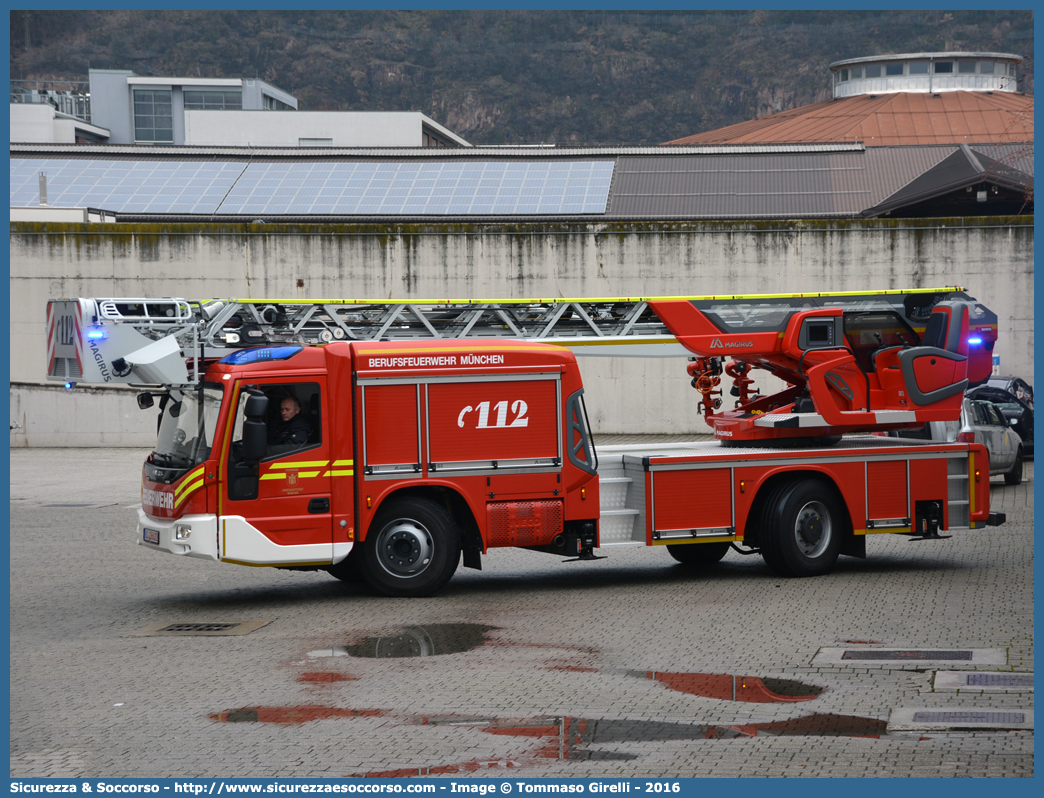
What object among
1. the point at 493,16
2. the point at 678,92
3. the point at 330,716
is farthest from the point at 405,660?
the point at 493,16

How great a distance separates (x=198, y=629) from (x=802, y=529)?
6.50m

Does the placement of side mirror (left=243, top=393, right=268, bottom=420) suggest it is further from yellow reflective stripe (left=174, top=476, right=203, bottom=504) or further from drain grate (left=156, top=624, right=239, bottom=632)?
drain grate (left=156, top=624, right=239, bottom=632)

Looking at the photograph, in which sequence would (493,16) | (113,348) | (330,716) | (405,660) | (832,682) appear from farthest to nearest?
(493,16)
(113,348)
(405,660)
(832,682)
(330,716)

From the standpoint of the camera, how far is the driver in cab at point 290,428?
11961 mm

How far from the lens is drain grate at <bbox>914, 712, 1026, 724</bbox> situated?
7.53 m

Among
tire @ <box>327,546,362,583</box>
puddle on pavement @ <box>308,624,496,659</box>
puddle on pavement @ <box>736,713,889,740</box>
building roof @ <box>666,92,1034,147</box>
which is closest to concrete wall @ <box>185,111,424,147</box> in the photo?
building roof @ <box>666,92,1034,147</box>

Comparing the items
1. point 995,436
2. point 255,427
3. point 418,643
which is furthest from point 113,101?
point 418,643

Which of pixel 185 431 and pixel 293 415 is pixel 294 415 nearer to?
pixel 293 415

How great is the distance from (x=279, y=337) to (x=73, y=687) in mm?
4826

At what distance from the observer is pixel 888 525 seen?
13.6 m

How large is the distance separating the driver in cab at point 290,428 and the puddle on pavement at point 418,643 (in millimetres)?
2356

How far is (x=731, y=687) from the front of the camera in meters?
8.52

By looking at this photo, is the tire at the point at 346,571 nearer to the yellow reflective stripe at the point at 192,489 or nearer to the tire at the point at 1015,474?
the yellow reflective stripe at the point at 192,489

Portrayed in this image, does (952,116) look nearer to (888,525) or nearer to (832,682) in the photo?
(888,525)
